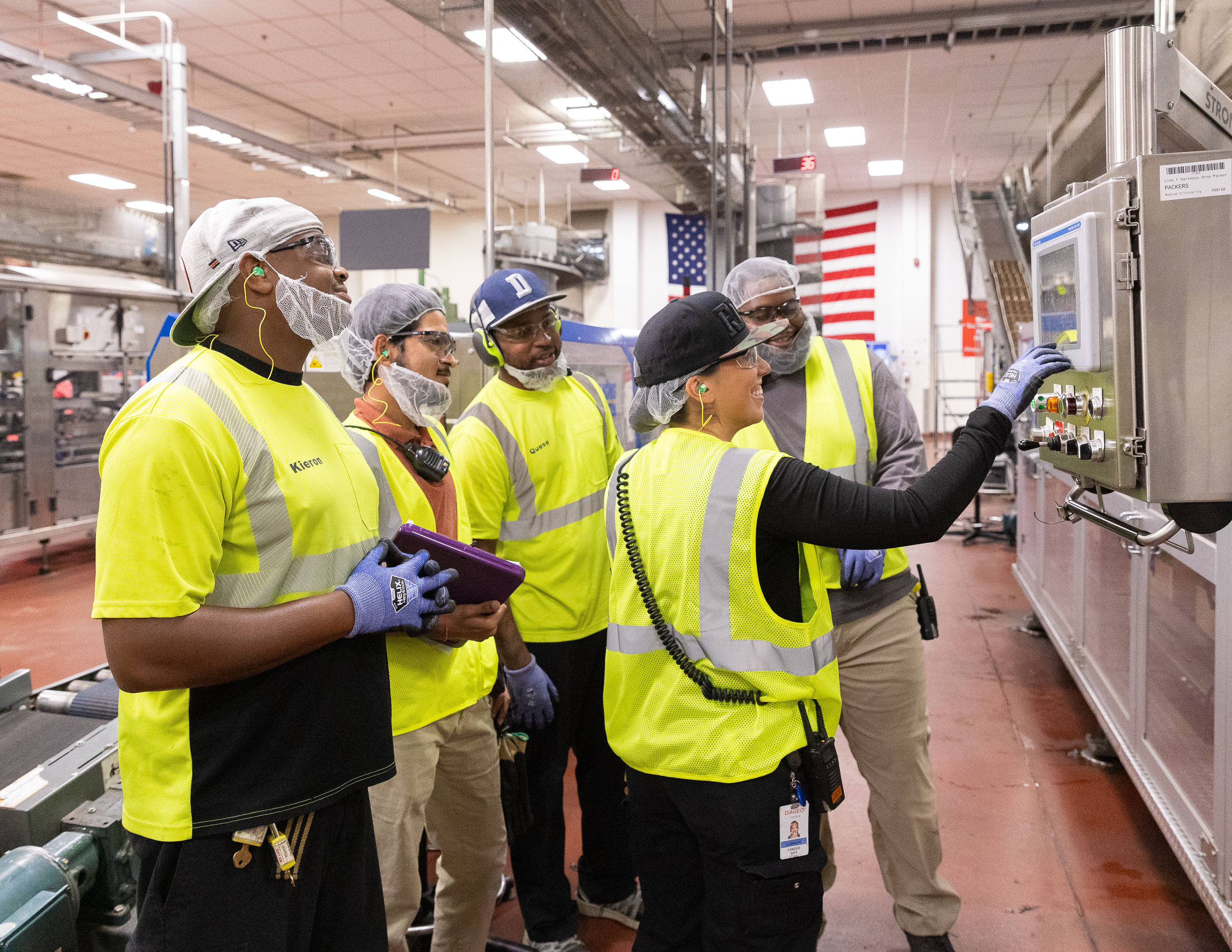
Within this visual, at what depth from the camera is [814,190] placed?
353 inches

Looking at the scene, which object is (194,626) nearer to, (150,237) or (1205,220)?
(1205,220)

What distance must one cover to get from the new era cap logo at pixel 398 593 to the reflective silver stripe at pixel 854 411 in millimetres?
1294

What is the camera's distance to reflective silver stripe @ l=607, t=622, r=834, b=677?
1518mm

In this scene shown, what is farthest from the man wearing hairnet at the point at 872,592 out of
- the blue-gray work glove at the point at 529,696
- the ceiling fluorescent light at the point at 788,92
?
the ceiling fluorescent light at the point at 788,92

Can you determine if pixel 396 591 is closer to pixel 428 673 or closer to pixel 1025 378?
pixel 428 673

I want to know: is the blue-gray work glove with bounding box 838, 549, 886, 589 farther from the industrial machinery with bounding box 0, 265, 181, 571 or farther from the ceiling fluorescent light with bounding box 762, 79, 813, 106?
the ceiling fluorescent light with bounding box 762, 79, 813, 106

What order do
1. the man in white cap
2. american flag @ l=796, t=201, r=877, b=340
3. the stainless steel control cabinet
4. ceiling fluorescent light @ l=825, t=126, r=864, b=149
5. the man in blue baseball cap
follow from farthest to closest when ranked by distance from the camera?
american flag @ l=796, t=201, r=877, b=340
ceiling fluorescent light @ l=825, t=126, r=864, b=149
the man in blue baseball cap
the stainless steel control cabinet
the man in white cap

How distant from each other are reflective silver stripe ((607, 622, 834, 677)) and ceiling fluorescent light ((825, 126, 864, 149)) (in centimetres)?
1180

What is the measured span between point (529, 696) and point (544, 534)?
0.43 m

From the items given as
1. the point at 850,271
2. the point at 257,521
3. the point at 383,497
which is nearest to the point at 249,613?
the point at 257,521

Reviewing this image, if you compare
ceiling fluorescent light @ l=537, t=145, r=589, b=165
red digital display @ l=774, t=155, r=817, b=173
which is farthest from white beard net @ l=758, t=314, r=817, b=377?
ceiling fluorescent light @ l=537, t=145, r=589, b=165

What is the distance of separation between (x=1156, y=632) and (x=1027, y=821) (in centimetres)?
90

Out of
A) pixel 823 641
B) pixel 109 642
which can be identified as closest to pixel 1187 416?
pixel 823 641

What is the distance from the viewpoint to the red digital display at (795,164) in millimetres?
8898
